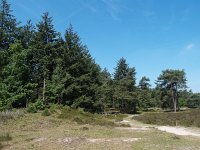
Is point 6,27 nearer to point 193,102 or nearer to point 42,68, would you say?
point 42,68

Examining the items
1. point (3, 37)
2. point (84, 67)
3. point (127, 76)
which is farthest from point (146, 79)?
point (3, 37)

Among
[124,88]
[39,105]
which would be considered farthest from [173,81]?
[39,105]

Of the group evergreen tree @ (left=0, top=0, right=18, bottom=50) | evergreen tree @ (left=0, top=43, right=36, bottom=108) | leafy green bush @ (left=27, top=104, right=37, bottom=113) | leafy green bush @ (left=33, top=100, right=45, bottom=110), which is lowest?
leafy green bush @ (left=27, top=104, right=37, bottom=113)

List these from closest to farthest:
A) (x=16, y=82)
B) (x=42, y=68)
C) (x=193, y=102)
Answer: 1. (x=16, y=82)
2. (x=42, y=68)
3. (x=193, y=102)

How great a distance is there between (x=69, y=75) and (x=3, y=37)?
36.6 ft

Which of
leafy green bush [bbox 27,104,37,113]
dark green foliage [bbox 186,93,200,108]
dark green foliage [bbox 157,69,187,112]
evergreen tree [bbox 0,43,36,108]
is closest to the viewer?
leafy green bush [bbox 27,104,37,113]

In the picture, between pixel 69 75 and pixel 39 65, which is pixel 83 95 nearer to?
pixel 69 75

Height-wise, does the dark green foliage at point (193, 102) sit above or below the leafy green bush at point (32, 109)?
above

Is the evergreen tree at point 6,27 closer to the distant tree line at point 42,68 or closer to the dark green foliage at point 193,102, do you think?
the distant tree line at point 42,68

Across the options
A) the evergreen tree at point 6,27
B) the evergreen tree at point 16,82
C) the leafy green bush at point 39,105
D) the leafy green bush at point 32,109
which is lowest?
the leafy green bush at point 32,109

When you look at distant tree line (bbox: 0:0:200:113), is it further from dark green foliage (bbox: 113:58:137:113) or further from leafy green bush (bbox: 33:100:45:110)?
dark green foliage (bbox: 113:58:137:113)

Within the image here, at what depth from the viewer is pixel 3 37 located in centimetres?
4353

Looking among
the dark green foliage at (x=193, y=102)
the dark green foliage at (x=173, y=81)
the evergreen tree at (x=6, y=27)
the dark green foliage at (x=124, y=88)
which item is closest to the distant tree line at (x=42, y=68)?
the evergreen tree at (x=6, y=27)

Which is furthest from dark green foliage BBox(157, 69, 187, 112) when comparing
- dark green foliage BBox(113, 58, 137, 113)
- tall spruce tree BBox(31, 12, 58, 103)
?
tall spruce tree BBox(31, 12, 58, 103)
